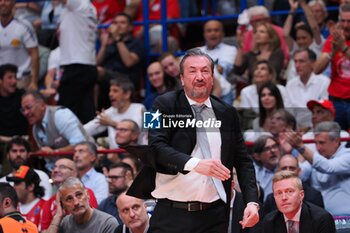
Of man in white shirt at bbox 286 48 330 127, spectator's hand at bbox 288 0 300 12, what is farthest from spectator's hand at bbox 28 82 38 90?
spectator's hand at bbox 288 0 300 12

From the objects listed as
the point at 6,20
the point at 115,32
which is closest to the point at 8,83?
the point at 6,20

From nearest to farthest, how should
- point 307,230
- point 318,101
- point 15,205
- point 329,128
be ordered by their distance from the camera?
point 307,230, point 15,205, point 329,128, point 318,101

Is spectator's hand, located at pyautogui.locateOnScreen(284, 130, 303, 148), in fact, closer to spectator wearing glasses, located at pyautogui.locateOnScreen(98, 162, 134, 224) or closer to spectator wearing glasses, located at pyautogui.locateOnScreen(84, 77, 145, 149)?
spectator wearing glasses, located at pyautogui.locateOnScreen(98, 162, 134, 224)

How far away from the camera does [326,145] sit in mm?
9953

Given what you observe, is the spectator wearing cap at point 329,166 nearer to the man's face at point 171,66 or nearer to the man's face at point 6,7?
the man's face at point 171,66

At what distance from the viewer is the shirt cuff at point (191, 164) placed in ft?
20.2

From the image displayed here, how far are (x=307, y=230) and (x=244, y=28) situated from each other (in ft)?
18.0

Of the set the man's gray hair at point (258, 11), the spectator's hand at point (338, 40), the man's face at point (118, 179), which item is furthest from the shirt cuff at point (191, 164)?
the man's gray hair at point (258, 11)

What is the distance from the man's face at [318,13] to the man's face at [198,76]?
21.8 feet

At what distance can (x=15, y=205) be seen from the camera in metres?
9.35

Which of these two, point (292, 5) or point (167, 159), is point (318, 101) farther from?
point (167, 159)

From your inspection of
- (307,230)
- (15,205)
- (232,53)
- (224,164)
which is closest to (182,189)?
(224,164)

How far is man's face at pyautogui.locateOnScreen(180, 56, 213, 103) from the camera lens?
21.3ft

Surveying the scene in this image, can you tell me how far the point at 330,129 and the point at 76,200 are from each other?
2.70 metres
